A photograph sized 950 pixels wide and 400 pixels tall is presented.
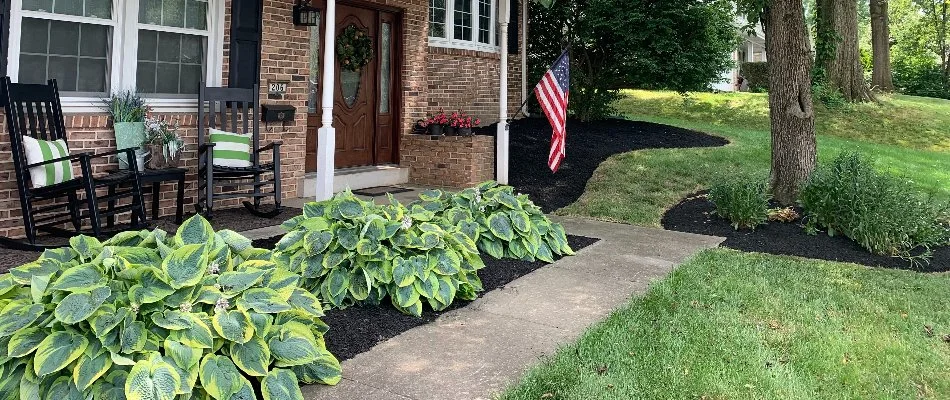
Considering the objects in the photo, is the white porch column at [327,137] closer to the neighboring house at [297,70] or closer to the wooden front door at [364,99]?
the neighboring house at [297,70]

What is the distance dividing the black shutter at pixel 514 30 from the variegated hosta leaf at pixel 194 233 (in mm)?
8713

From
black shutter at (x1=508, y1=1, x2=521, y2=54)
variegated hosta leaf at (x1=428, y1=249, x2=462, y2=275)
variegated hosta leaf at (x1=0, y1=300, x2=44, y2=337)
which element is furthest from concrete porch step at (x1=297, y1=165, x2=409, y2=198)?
variegated hosta leaf at (x1=0, y1=300, x2=44, y2=337)

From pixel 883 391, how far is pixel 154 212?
5.22 metres

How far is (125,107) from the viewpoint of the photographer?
18.5 feet

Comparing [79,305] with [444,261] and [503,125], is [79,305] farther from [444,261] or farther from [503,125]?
[503,125]

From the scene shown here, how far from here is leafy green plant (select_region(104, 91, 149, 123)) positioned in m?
5.61

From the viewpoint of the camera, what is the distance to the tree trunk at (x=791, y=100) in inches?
275

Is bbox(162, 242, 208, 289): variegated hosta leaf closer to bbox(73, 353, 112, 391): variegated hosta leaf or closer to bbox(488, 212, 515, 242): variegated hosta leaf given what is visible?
bbox(73, 353, 112, 391): variegated hosta leaf

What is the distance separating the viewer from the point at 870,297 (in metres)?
4.43

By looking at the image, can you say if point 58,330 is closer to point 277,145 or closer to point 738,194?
point 277,145

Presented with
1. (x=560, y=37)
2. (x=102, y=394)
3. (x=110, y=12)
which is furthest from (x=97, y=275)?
(x=560, y=37)

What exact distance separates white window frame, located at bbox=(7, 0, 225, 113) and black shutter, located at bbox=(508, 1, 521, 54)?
5.57m

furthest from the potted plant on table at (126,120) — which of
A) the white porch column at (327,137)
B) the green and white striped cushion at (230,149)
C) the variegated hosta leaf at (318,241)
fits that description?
the variegated hosta leaf at (318,241)

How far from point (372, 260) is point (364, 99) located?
5.15 metres
